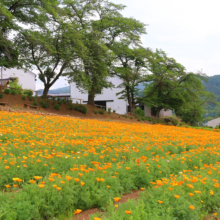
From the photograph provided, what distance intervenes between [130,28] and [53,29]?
10136 mm

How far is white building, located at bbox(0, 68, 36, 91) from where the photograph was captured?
46.5 meters

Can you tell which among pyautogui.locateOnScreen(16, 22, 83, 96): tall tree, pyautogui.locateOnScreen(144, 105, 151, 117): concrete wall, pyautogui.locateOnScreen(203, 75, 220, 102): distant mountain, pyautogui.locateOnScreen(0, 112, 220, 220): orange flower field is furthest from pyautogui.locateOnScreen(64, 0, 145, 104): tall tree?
pyautogui.locateOnScreen(203, 75, 220, 102): distant mountain

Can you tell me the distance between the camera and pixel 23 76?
48.3 metres

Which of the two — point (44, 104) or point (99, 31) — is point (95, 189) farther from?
point (99, 31)

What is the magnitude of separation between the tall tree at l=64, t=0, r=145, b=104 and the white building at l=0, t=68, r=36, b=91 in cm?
2637

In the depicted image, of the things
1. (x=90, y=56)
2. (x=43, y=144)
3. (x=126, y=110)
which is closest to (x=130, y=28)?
(x=90, y=56)

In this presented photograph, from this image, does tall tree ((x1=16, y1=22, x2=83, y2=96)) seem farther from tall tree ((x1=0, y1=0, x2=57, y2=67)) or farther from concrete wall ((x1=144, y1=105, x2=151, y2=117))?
concrete wall ((x1=144, y1=105, x2=151, y2=117))

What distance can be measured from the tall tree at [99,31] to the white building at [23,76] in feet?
86.5

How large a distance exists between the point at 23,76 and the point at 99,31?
29198 millimetres

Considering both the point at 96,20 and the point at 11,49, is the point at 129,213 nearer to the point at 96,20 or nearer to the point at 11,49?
the point at 11,49

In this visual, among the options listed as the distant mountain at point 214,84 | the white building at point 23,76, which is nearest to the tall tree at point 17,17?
the white building at point 23,76

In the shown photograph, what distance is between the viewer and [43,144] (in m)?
6.73

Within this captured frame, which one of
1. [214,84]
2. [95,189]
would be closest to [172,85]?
[95,189]

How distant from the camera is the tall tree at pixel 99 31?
2230 cm
